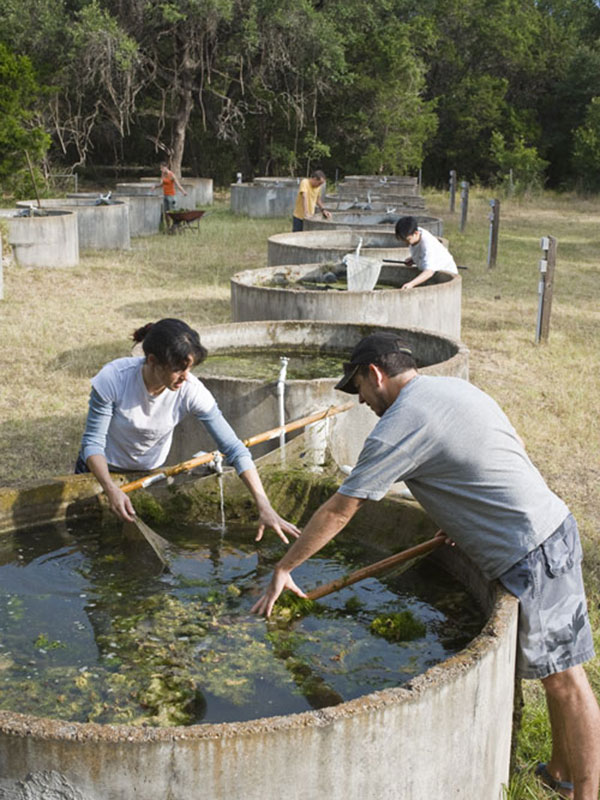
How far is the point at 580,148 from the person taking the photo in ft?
128

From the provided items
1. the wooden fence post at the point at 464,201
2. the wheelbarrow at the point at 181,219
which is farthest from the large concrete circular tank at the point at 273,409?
the wooden fence post at the point at 464,201

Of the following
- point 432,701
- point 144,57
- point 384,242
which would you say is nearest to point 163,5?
point 144,57

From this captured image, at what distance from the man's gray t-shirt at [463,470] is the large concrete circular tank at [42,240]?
50.1ft

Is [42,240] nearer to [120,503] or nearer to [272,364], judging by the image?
[272,364]

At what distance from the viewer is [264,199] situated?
94.8ft

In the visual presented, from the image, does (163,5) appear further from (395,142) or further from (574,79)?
(574,79)

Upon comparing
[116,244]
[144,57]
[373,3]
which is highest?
[373,3]

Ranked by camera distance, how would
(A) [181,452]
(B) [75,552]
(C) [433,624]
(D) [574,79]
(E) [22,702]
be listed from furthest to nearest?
(D) [574,79]
(A) [181,452]
(B) [75,552]
(C) [433,624]
(E) [22,702]

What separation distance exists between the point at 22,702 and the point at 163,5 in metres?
30.0

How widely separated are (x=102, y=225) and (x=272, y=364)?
13.2m

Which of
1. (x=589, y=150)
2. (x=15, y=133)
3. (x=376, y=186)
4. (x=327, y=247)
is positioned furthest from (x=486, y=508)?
(x=589, y=150)

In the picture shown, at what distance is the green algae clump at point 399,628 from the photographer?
4305 millimetres

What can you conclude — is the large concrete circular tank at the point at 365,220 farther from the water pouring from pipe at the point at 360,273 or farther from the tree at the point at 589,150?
the tree at the point at 589,150

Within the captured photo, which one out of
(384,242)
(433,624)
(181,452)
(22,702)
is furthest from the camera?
(384,242)
